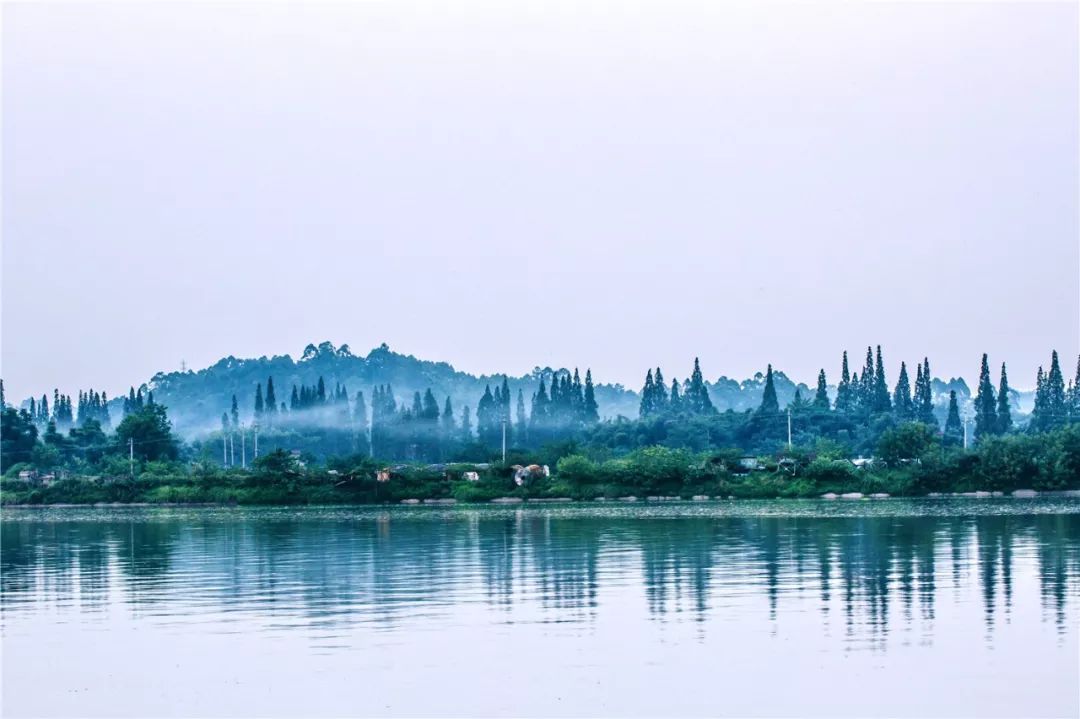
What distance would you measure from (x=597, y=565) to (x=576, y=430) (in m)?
108

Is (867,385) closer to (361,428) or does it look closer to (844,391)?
(844,391)

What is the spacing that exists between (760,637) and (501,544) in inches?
843

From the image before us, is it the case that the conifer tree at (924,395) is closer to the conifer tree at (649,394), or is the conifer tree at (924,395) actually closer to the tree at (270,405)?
the conifer tree at (649,394)

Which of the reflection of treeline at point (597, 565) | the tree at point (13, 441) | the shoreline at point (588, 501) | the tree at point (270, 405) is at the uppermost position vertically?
the tree at point (270, 405)

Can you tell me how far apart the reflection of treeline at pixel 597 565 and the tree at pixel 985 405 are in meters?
Answer: 65.8

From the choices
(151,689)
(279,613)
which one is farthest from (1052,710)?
(279,613)

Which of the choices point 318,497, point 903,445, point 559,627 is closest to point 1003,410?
point 903,445

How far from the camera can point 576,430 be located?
14050 cm

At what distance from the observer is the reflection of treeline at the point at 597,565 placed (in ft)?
81.8

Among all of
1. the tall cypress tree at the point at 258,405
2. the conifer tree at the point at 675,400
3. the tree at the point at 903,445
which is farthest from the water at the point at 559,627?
the tall cypress tree at the point at 258,405

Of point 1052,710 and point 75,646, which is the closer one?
point 1052,710

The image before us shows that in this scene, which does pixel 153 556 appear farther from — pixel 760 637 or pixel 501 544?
pixel 760 637

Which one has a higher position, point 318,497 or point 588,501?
point 318,497

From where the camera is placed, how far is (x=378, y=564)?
34281 mm
